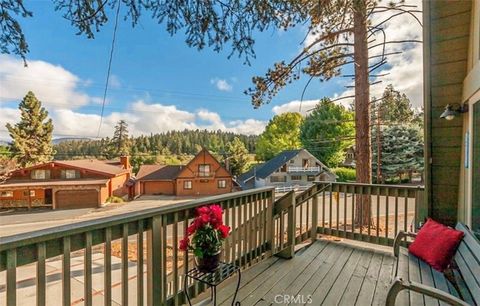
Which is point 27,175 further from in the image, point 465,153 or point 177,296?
point 465,153

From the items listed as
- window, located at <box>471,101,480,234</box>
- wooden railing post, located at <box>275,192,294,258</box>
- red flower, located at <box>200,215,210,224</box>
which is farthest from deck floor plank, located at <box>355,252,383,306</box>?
red flower, located at <box>200,215,210,224</box>

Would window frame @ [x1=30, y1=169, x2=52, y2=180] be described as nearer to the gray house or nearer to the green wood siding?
the green wood siding

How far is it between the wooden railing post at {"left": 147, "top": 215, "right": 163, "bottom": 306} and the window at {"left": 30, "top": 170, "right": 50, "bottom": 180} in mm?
5633

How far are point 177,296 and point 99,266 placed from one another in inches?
139

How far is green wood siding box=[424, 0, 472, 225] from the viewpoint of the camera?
2.91 meters

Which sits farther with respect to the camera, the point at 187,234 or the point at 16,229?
the point at 16,229

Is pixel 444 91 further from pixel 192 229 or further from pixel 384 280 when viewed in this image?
pixel 192 229

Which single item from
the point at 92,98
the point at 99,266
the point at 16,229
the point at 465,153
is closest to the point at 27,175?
the point at 16,229

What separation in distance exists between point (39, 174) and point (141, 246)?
595 cm

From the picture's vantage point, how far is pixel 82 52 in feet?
9.87

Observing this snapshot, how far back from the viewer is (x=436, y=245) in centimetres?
254

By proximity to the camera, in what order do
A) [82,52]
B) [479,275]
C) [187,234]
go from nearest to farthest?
1. [479,275]
2. [187,234]
3. [82,52]

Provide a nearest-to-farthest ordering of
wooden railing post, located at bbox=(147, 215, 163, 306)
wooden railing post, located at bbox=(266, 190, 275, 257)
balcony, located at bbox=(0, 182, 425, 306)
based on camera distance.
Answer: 1. balcony, located at bbox=(0, 182, 425, 306)
2. wooden railing post, located at bbox=(147, 215, 163, 306)
3. wooden railing post, located at bbox=(266, 190, 275, 257)

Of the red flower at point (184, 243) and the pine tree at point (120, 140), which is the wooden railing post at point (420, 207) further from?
the pine tree at point (120, 140)
